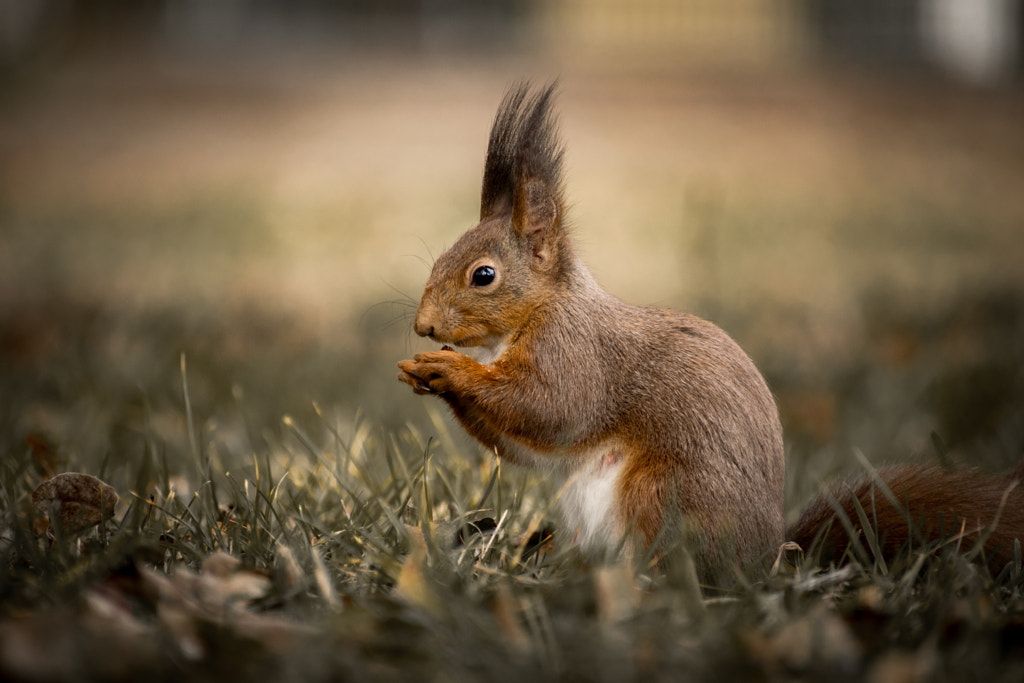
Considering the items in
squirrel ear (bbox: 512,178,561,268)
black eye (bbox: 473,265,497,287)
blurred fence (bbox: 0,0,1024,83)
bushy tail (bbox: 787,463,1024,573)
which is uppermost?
blurred fence (bbox: 0,0,1024,83)

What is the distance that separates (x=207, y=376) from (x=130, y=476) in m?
1.03

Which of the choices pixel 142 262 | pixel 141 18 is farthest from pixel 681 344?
pixel 141 18

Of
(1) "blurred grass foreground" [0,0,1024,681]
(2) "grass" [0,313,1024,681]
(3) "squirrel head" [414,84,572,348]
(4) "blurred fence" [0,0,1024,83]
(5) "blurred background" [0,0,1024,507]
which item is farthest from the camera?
(4) "blurred fence" [0,0,1024,83]

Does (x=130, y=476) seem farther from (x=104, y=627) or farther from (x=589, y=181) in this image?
(x=589, y=181)

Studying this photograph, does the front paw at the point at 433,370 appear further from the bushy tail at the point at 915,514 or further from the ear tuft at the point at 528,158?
the bushy tail at the point at 915,514

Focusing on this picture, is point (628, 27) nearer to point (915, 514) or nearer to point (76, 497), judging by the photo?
point (915, 514)

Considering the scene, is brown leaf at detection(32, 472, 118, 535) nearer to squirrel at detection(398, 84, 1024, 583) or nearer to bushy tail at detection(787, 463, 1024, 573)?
squirrel at detection(398, 84, 1024, 583)

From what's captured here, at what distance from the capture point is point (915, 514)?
1.88m

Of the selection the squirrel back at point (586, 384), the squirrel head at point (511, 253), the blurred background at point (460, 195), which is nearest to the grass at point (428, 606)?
the squirrel back at point (586, 384)

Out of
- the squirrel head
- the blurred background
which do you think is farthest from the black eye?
the blurred background

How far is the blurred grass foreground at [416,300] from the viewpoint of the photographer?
1.39m

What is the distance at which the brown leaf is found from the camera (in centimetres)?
185

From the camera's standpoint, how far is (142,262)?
19.3 feet

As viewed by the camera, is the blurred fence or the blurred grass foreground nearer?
the blurred grass foreground
